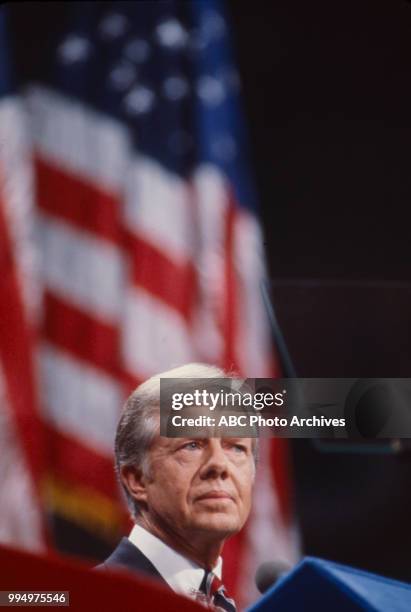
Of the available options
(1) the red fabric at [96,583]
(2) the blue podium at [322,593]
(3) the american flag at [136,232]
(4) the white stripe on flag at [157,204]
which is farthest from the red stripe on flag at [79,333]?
(2) the blue podium at [322,593]

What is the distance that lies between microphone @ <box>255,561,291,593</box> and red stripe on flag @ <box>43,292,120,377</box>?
50 cm

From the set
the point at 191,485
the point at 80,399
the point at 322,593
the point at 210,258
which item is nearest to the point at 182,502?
the point at 191,485

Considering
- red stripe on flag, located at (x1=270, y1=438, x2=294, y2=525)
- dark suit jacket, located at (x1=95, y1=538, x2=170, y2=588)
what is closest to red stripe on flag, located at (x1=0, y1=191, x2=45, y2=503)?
dark suit jacket, located at (x1=95, y1=538, x2=170, y2=588)

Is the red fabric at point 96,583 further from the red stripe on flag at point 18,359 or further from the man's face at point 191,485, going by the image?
the red stripe on flag at point 18,359

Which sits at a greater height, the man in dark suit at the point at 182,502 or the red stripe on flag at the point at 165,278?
the red stripe on flag at the point at 165,278

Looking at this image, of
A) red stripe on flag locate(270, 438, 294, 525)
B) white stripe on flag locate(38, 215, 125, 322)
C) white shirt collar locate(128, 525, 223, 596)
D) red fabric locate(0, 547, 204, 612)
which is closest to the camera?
red fabric locate(0, 547, 204, 612)

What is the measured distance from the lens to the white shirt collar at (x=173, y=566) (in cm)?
181

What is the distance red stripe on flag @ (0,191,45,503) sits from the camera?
1.96m

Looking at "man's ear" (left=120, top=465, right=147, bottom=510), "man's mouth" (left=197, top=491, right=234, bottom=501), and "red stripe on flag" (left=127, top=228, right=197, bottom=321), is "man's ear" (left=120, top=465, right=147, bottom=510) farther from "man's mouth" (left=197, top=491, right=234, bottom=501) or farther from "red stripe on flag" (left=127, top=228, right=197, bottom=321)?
"red stripe on flag" (left=127, top=228, right=197, bottom=321)

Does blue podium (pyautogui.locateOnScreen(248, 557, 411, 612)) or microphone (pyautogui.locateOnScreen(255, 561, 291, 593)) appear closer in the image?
blue podium (pyautogui.locateOnScreen(248, 557, 411, 612))

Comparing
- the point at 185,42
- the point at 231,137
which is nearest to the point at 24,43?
the point at 185,42

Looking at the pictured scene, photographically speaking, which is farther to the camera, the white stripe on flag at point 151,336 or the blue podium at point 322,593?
the white stripe on flag at point 151,336

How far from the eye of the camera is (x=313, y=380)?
1.92 metres

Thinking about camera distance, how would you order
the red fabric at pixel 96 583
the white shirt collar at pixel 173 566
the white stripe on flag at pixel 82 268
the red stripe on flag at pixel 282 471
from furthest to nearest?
1. the white stripe on flag at pixel 82 268
2. the red stripe on flag at pixel 282 471
3. the white shirt collar at pixel 173 566
4. the red fabric at pixel 96 583
